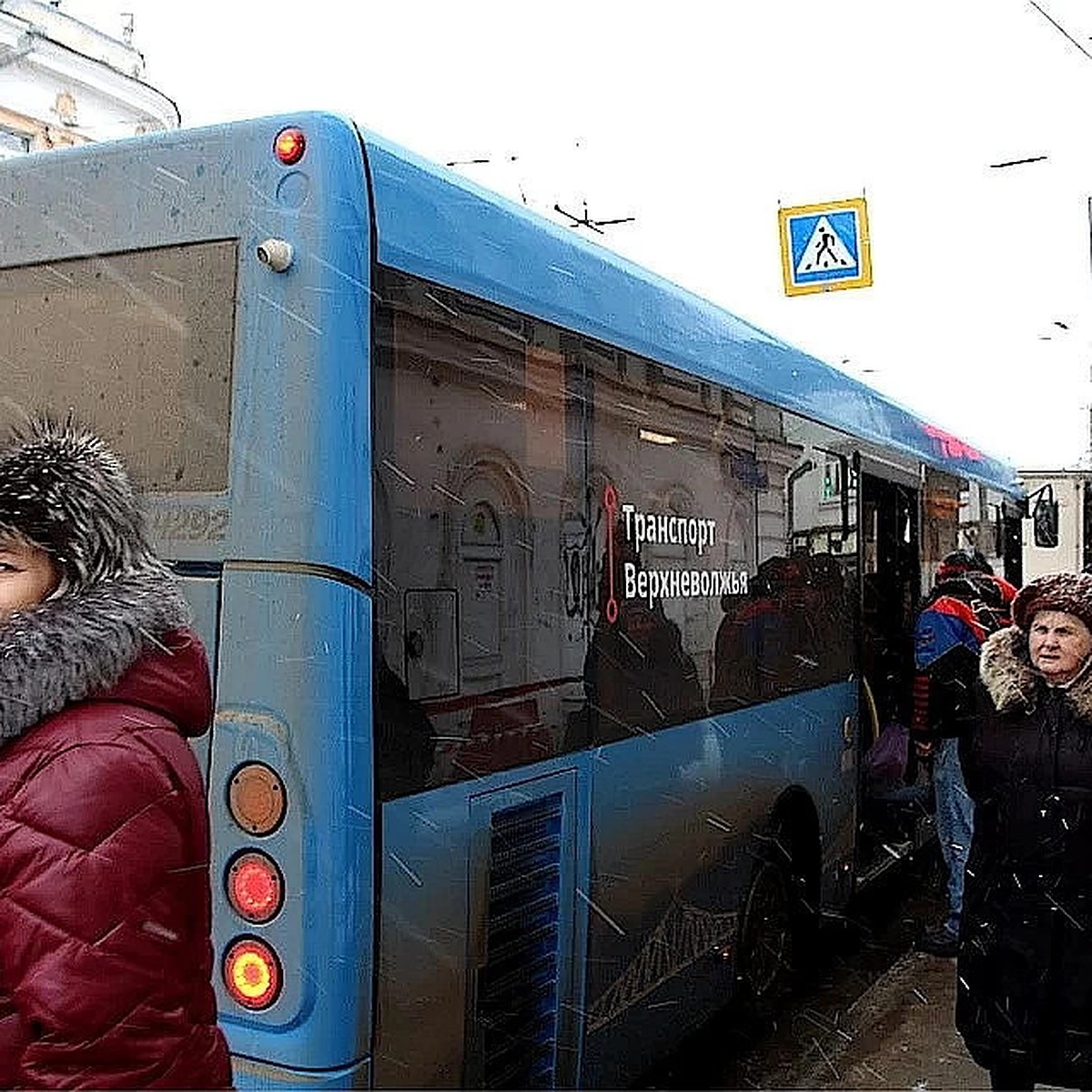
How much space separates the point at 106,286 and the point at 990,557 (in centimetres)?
943

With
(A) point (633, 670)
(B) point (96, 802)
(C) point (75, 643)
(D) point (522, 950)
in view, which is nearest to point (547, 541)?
(A) point (633, 670)

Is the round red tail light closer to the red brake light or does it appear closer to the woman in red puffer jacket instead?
the woman in red puffer jacket

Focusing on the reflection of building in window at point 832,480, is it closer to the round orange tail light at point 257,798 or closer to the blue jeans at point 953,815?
the blue jeans at point 953,815

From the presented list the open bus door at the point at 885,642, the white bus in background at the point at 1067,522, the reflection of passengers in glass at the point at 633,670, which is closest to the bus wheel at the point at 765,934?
the reflection of passengers in glass at the point at 633,670

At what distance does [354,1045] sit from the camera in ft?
10.0

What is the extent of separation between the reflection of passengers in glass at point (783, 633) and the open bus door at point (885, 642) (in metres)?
0.57

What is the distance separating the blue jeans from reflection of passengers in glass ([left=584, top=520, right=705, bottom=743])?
8.17 feet

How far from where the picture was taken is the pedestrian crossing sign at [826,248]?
11.8 metres

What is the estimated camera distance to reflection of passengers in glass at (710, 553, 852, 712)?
532cm

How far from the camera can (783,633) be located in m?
6.00

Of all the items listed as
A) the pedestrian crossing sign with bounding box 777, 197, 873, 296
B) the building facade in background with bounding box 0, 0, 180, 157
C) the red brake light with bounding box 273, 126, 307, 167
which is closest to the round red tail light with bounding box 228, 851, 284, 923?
the red brake light with bounding box 273, 126, 307, 167

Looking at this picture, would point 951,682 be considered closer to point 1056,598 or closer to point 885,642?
point 885,642

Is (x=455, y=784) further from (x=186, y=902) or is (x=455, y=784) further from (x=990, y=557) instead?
(x=990, y=557)

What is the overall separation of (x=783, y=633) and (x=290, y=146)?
3.45 m
